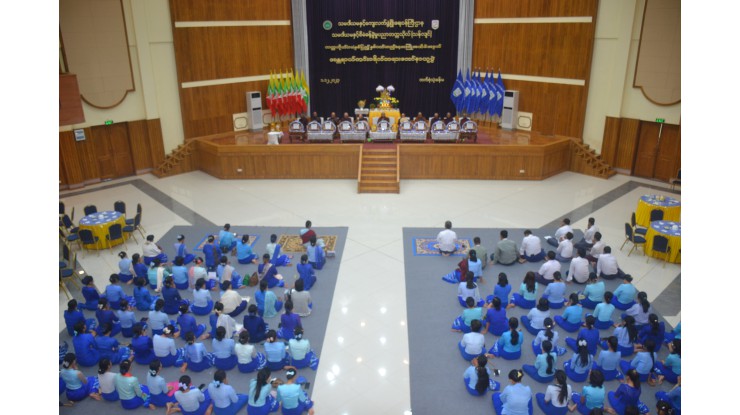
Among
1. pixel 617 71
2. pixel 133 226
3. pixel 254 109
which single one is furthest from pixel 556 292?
pixel 254 109

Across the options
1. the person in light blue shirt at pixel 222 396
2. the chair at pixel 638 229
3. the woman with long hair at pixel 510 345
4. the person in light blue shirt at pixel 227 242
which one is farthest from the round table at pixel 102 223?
the chair at pixel 638 229

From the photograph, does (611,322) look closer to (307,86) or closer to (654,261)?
(654,261)

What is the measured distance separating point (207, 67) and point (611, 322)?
49.8ft

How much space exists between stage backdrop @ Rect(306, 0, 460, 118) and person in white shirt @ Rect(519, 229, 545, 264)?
1100 cm

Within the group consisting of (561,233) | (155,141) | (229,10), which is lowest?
(561,233)

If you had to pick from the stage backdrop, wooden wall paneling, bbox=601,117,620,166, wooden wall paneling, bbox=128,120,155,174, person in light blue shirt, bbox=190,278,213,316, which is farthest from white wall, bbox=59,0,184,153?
wooden wall paneling, bbox=601,117,620,166

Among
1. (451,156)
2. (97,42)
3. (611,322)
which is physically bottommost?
(611,322)

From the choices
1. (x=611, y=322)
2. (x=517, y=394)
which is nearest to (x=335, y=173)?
(x=611, y=322)

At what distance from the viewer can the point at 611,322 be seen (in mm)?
8992

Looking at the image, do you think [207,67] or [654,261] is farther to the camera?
[207,67]

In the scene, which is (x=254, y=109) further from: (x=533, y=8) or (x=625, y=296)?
(x=625, y=296)

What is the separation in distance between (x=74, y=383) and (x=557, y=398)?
6694 millimetres

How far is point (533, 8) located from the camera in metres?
18.0

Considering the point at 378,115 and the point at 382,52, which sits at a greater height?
the point at 382,52
